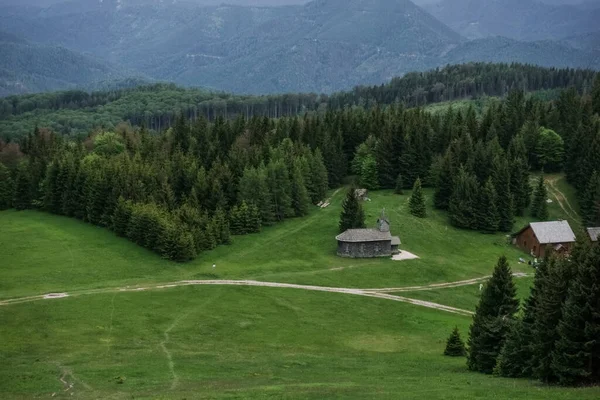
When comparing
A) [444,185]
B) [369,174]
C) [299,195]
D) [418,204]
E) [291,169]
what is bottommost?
[418,204]

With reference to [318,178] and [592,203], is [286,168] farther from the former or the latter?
[592,203]

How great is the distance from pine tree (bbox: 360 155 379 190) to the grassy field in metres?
9.47

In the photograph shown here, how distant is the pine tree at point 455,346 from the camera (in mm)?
65125

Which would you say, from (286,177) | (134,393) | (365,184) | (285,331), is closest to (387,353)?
(285,331)

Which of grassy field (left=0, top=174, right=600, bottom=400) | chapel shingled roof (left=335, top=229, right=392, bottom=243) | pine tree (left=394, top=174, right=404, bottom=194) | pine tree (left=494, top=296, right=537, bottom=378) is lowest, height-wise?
grassy field (left=0, top=174, right=600, bottom=400)

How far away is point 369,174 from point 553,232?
37826 mm

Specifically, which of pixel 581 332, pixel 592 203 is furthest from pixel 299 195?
pixel 581 332

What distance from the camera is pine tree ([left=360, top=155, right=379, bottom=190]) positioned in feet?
450

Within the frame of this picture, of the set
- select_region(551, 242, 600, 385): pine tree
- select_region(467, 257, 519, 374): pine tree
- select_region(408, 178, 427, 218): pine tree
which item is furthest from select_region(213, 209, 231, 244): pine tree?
select_region(551, 242, 600, 385): pine tree

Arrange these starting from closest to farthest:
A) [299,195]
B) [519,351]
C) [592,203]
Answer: [519,351], [592,203], [299,195]

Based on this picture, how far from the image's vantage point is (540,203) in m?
125

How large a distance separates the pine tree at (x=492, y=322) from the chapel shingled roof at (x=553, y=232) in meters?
54.4

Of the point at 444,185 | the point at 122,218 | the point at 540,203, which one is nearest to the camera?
the point at 122,218

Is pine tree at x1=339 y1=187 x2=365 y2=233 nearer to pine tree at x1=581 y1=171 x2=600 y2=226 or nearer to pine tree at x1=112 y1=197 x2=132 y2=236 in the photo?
pine tree at x1=112 y1=197 x2=132 y2=236
